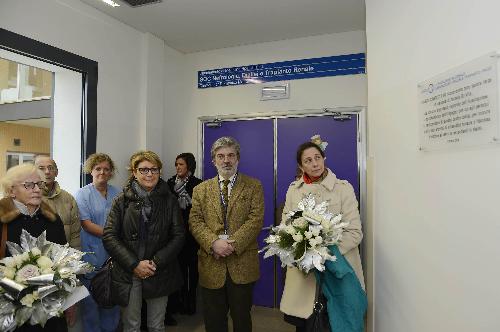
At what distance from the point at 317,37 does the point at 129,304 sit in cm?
307

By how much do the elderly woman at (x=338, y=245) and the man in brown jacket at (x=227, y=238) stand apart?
28 centimetres

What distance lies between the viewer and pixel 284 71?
158 inches

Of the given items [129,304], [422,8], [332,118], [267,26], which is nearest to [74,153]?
[129,304]

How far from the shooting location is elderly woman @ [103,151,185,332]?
230 cm

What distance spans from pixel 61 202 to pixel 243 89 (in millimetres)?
2341

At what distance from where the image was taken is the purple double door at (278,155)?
3.78 metres

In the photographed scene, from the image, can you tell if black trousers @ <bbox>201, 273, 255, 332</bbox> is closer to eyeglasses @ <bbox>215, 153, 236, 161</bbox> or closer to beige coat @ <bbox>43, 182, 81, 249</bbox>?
eyeglasses @ <bbox>215, 153, 236, 161</bbox>

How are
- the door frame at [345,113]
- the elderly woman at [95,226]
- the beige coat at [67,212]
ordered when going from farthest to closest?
the door frame at [345,113]
the elderly woman at [95,226]
the beige coat at [67,212]

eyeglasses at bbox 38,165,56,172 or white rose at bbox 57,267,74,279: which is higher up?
eyeglasses at bbox 38,165,56,172

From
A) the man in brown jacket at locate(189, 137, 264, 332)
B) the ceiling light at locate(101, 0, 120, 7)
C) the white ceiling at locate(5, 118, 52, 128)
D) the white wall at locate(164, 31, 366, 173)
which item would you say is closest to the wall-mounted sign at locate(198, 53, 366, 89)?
the white wall at locate(164, 31, 366, 173)

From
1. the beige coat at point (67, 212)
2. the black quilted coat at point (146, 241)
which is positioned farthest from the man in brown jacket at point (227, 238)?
the beige coat at point (67, 212)

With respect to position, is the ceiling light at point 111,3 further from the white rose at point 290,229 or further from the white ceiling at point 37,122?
the white rose at point 290,229

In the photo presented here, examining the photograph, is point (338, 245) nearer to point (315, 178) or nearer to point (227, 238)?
point (315, 178)

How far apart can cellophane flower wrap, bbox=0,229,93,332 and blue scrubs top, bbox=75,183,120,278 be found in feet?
3.37
